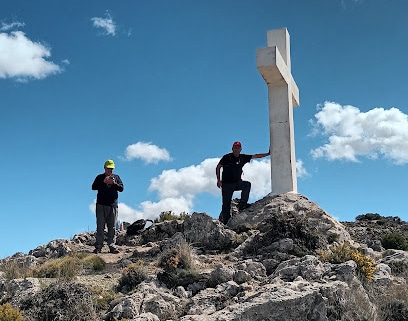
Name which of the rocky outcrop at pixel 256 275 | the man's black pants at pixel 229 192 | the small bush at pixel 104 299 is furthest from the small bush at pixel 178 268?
the man's black pants at pixel 229 192

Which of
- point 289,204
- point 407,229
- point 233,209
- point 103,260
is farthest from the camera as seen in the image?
point 407,229

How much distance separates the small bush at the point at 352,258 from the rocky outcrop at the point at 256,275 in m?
0.08

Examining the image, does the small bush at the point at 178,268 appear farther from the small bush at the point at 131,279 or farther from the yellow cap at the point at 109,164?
the yellow cap at the point at 109,164

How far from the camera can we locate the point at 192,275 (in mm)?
9570

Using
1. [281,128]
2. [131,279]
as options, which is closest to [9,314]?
[131,279]

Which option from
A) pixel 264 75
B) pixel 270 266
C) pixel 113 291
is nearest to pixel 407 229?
pixel 264 75

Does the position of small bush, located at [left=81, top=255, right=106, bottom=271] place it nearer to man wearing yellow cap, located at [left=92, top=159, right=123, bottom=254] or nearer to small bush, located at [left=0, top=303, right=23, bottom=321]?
man wearing yellow cap, located at [left=92, top=159, right=123, bottom=254]

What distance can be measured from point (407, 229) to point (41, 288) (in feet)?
61.0

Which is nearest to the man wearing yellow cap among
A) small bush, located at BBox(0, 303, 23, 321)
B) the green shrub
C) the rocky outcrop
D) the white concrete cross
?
the rocky outcrop

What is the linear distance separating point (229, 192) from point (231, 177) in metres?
0.39

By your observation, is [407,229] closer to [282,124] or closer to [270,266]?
[282,124]

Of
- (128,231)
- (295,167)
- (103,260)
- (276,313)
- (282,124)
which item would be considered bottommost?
(276,313)

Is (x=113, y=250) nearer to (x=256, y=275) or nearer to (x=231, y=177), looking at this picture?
(x=231, y=177)

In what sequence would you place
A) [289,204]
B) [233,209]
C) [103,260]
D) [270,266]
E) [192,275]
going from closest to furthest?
1. [192,275]
2. [270,266]
3. [103,260]
4. [289,204]
5. [233,209]
